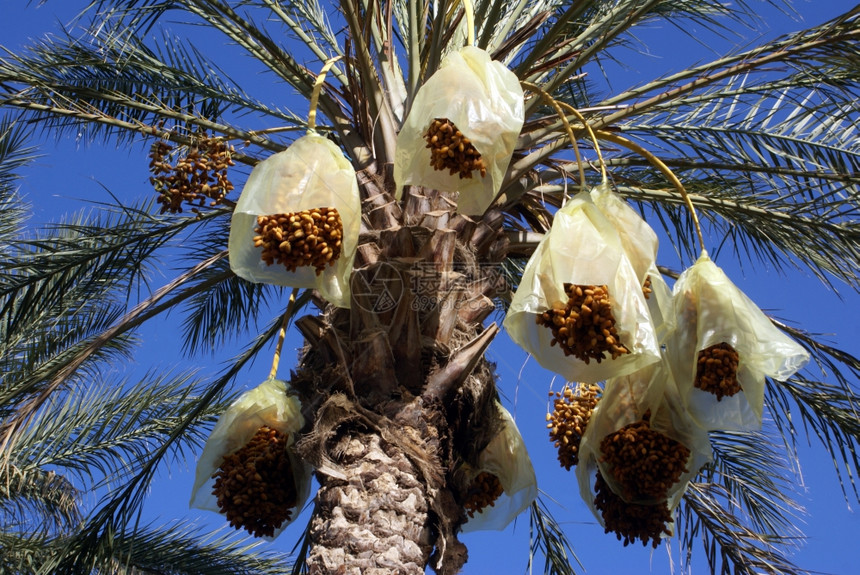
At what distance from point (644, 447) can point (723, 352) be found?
0.45 m

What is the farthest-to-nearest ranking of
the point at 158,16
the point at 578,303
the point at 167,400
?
the point at 167,400, the point at 158,16, the point at 578,303

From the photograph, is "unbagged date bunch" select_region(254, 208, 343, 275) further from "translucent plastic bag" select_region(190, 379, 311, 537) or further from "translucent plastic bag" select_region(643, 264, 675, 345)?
"translucent plastic bag" select_region(643, 264, 675, 345)

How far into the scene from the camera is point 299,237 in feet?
10.5

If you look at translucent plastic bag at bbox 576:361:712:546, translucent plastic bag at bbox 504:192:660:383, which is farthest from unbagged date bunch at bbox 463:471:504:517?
translucent plastic bag at bbox 504:192:660:383

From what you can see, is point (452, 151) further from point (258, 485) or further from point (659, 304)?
point (258, 485)

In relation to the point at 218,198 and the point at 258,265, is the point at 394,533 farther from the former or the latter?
the point at 218,198

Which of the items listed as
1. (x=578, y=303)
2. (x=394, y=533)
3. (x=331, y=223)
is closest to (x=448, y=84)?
(x=331, y=223)

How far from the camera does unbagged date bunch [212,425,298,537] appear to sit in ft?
12.1

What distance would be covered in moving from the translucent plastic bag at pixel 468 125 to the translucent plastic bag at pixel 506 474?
1.16 meters

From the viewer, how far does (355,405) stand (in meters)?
3.79

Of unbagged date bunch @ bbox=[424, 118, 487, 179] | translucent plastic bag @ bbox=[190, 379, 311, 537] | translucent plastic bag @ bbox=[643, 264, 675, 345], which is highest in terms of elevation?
unbagged date bunch @ bbox=[424, 118, 487, 179]

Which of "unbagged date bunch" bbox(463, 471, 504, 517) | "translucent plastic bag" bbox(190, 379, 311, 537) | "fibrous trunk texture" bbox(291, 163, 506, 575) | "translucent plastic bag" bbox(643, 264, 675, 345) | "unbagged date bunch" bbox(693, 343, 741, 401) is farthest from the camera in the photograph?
"unbagged date bunch" bbox(463, 471, 504, 517)

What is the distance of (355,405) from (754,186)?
2443 mm

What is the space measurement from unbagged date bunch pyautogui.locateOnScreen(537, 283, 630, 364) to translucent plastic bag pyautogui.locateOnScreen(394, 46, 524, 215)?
0.50m
